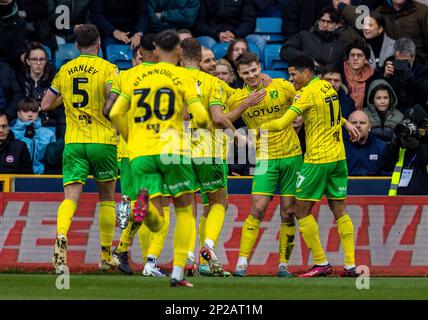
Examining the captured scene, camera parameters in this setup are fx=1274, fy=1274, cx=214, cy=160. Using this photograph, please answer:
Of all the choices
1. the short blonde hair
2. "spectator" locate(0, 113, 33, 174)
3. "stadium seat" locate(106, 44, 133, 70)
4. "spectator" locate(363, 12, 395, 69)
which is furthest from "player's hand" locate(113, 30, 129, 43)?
"spectator" locate(363, 12, 395, 69)

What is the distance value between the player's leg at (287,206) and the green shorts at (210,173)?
0.84 meters

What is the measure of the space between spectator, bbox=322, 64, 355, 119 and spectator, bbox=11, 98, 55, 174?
157 inches

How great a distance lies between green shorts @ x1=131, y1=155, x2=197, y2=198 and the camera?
11.9 m

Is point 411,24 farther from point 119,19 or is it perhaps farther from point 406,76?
point 119,19

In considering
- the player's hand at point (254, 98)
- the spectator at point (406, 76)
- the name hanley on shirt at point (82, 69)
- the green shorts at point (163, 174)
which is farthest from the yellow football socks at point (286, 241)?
the spectator at point (406, 76)

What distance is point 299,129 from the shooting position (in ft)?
58.1

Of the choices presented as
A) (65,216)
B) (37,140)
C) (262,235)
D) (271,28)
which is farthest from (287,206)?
(271,28)

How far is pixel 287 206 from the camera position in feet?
50.1

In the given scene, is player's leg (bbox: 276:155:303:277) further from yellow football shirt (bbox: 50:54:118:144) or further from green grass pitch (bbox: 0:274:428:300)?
yellow football shirt (bbox: 50:54:118:144)

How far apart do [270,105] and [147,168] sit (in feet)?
11.6

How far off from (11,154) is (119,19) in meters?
3.75

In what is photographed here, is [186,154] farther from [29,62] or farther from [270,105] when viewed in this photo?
[29,62]
